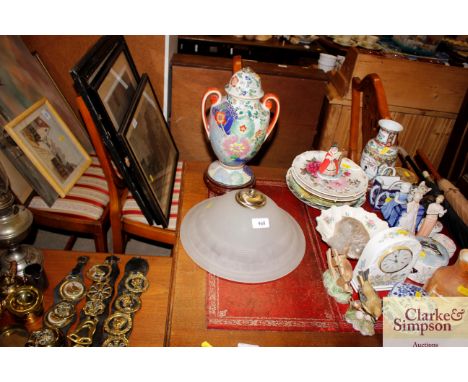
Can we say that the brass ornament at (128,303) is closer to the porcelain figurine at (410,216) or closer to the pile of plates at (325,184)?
the pile of plates at (325,184)

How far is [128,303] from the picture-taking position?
48.1 inches

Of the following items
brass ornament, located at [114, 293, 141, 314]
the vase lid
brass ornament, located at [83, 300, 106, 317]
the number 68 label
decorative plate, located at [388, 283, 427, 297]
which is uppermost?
the vase lid

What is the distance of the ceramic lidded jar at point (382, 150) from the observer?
138cm

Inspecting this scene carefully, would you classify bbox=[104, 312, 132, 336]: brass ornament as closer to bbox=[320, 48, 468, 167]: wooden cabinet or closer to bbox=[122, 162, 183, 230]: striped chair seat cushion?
bbox=[122, 162, 183, 230]: striped chair seat cushion

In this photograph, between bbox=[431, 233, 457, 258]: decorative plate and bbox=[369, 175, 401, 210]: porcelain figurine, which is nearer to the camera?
bbox=[431, 233, 457, 258]: decorative plate

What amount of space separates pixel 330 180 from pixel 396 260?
1.54 ft

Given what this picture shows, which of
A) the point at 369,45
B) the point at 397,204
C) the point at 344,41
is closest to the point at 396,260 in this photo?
the point at 397,204

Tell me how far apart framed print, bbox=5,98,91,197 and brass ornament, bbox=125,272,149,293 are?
2.22ft

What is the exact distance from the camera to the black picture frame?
1.21 meters

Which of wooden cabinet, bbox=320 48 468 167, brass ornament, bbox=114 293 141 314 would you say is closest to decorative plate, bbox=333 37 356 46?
wooden cabinet, bbox=320 48 468 167

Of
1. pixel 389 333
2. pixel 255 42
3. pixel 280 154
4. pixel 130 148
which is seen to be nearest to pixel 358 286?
pixel 389 333

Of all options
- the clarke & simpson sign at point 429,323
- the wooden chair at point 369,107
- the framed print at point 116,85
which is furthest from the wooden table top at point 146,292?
the wooden chair at point 369,107

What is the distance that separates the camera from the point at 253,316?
0.97 meters

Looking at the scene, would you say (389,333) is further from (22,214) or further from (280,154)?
(280,154)
